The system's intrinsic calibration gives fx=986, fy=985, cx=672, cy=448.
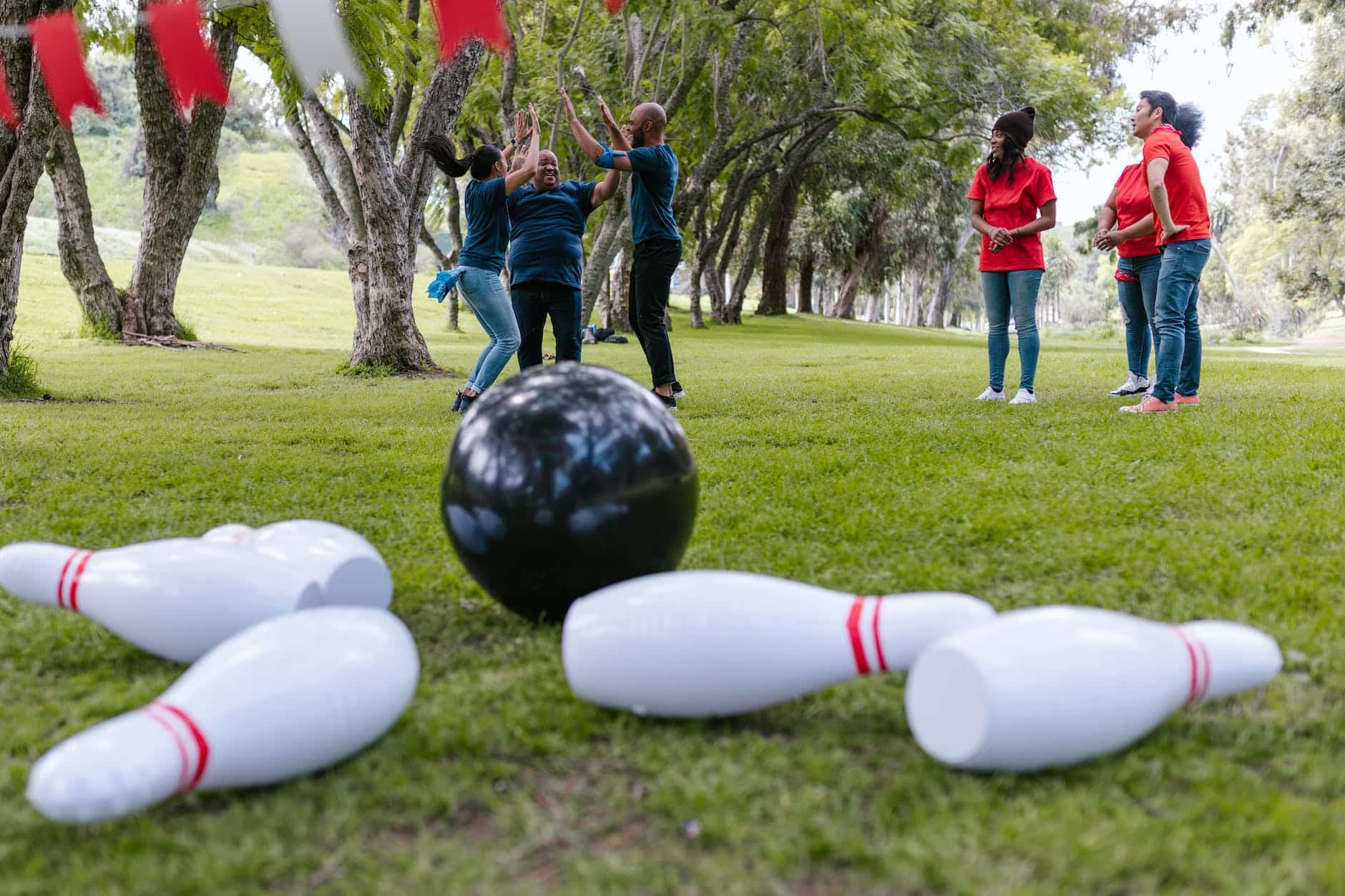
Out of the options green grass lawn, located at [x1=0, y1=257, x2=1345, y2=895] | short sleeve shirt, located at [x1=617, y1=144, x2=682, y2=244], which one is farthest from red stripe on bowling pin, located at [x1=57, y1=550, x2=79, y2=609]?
short sleeve shirt, located at [x1=617, y1=144, x2=682, y2=244]

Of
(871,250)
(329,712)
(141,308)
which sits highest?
(871,250)

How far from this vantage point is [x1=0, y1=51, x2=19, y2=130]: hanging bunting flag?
691 centimetres

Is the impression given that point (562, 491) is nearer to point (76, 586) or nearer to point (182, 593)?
point (182, 593)

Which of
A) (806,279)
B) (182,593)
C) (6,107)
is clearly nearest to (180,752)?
(182,593)

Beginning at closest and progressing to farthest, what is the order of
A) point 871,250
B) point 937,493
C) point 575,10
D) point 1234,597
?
point 1234,597 → point 937,493 → point 575,10 → point 871,250

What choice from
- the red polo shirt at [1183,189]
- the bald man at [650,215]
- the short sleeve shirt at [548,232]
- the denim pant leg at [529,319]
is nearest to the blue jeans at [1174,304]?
the red polo shirt at [1183,189]

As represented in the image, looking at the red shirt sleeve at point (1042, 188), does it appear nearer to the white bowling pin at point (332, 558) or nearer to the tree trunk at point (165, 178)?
the white bowling pin at point (332, 558)

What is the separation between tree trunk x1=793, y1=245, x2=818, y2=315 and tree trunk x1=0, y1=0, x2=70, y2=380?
26883 mm

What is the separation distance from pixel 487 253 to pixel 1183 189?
455cm

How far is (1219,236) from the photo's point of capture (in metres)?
60.2

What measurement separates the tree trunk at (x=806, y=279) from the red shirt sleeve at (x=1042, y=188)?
25.9 metres

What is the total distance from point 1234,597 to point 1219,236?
6689cm

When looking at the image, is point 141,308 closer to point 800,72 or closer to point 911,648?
point 800,72

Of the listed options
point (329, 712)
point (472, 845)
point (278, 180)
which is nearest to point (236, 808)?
point (329, 712)
